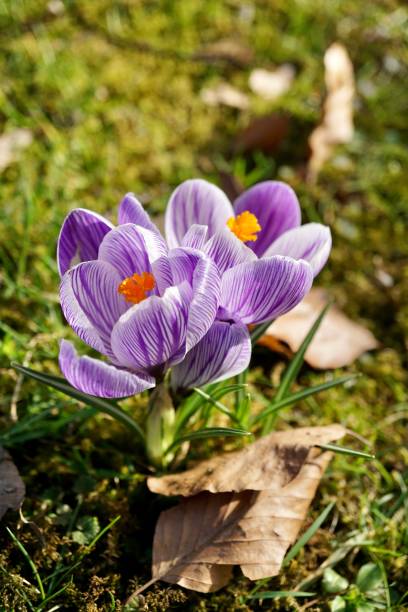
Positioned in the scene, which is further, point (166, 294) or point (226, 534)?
point (226, 534)

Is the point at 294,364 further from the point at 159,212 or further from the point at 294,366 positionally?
the point at 159,212

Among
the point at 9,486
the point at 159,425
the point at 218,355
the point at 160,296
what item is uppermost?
the point at 160,296

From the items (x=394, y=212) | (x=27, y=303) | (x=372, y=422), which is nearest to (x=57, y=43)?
(x=27, y=303)

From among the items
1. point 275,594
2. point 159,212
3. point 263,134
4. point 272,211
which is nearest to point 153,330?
point 272,211

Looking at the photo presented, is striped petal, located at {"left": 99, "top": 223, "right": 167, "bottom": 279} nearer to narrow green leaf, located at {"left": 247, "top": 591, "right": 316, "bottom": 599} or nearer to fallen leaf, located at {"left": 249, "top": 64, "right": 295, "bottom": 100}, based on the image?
narrow green leaf, located at {"left": 247, "top": 591, "right": 316, "bottom": 599}

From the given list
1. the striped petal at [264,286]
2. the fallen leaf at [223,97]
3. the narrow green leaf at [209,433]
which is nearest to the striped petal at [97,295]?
the striped petal at [264,286]
